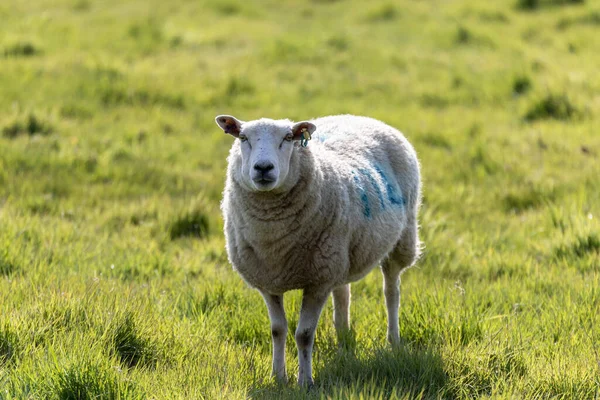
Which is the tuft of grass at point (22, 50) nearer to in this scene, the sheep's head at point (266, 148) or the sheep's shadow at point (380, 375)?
the sheep's head at point (266, 148)

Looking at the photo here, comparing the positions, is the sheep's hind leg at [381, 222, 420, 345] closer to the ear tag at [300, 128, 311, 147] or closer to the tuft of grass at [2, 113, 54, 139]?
the ear tag at [300, 128, 311, 147]

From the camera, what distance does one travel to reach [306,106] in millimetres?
9430

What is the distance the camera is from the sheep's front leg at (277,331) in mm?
3927

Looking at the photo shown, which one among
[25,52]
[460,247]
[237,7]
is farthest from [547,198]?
[237,7]

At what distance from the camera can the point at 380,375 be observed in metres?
3.62

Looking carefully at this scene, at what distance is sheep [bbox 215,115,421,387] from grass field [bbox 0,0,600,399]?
0.31m

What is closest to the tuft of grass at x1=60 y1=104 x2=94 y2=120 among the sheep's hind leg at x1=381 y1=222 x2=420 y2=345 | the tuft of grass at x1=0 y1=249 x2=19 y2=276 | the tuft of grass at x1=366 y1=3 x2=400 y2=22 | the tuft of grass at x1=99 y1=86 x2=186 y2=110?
the tuft of grass at x1=99 y1=86 x2=186 y2=110

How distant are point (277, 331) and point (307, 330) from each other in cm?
17

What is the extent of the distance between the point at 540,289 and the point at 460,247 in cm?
93

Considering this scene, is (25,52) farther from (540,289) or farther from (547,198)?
(540,289)

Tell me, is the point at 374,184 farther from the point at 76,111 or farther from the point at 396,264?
the point at 76,111

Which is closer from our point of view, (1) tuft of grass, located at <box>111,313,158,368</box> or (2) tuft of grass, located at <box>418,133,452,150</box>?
(1) tuft of grass, located at <box>111,313,158,368</box>

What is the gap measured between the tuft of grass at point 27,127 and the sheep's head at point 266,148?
4546mm

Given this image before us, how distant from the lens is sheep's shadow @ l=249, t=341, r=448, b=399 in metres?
3.45
